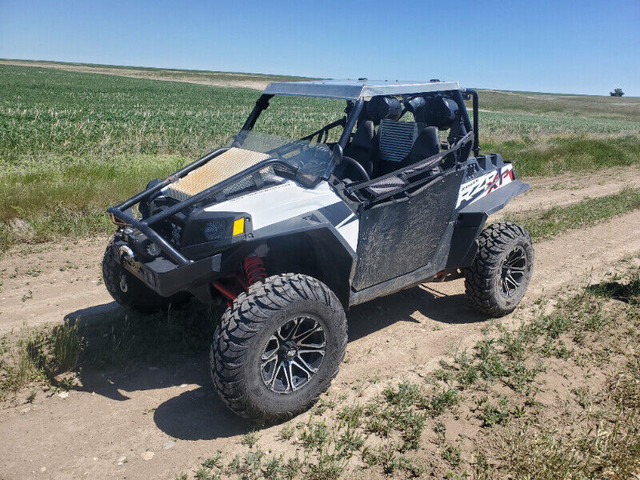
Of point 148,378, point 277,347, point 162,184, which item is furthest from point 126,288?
point 277,347

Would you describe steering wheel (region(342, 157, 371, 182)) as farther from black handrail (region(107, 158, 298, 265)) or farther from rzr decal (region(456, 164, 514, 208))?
rzr decal (region(456, 164, 514, 208))

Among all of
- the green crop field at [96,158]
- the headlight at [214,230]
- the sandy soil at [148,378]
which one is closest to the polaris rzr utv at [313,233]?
the headlight at [214,230]

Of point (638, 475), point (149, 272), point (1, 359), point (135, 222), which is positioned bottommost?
point (638, 475)

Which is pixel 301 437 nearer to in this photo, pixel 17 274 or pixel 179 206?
pixel 179 206

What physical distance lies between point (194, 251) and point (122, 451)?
1311 millimetres

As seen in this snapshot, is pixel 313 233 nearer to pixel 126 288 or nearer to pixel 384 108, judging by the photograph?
pixel 384 108

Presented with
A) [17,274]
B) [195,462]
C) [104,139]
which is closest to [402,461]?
[195,462]

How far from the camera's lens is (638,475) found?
10.5 feet

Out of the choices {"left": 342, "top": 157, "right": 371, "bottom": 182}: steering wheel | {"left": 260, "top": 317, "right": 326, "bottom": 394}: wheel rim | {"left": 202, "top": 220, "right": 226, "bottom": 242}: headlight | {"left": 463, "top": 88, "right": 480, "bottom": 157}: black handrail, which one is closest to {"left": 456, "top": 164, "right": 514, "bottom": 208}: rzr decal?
{"left": 463, "top": 88, "right": 480, "bottom": 157}: black handrail

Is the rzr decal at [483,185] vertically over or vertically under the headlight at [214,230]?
over

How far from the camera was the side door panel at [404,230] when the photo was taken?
4.13m

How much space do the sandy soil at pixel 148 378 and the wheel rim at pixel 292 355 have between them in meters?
0.32

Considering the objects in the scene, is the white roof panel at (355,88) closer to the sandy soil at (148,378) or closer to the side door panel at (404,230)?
the side door panel at (404,230)

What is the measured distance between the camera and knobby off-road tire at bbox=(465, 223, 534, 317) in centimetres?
502
